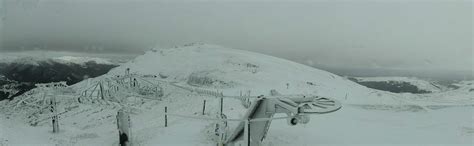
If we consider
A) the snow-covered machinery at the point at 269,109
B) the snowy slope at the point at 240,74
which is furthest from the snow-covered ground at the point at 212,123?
the snow-covered machinery at the point at 269,109

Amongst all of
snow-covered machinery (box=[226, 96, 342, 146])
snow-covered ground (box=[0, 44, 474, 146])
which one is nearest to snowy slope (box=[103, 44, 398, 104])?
snow-covered ground (box=[0, 44, 474, 146])

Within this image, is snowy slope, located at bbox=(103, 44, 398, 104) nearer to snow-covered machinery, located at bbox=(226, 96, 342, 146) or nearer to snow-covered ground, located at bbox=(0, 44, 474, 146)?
snow-covered ground, located at bbox=(0, 44, 474, 146)

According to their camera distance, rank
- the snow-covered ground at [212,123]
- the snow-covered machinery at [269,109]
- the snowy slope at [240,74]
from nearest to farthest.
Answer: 1. the snow-covered machinery at [269,109]
2. the snow-covered ground at [212,123]
3. the snowy slope at [240,74]

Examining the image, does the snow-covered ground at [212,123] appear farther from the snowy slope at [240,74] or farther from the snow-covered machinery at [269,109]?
the snow-covered machinery at [269,109]

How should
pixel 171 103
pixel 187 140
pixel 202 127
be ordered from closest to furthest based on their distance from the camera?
pixel 187 140 → pixel 202 127 → pixel 171 103

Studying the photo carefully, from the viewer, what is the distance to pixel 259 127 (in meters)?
22.3

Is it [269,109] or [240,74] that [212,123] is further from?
[240,74]

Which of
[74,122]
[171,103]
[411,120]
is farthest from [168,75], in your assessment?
[411,120]

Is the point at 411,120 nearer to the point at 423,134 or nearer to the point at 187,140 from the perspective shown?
the point at 423,134

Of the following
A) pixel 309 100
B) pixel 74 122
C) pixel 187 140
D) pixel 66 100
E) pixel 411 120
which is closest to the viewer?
pixel 309 100

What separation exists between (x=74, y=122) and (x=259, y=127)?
81.0 feet

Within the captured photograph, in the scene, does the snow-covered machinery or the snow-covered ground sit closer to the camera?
the snow-covered machinery

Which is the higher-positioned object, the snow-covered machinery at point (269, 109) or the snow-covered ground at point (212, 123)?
the snow-covered machinery at point (269, 109)

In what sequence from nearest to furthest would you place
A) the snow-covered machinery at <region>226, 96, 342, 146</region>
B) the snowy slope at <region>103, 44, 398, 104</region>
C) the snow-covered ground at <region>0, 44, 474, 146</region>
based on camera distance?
1. the snow-covered machinery at <region>226, 96, 342, 146</region>
2. the snow-covered ground at <region>0, 44, 474, 146</region>
3. the snowy slope at <region>103, 44, 398, 104</region>
